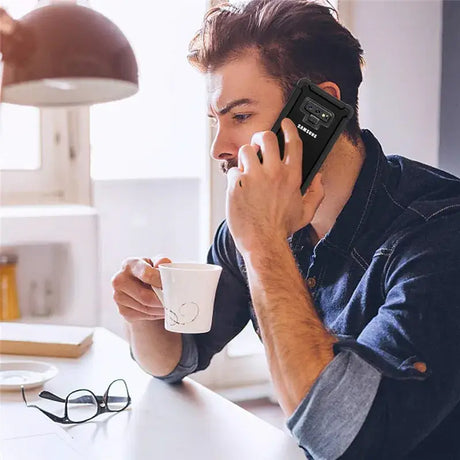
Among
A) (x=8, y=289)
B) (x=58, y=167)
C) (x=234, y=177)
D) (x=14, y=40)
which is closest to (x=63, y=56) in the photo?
(x=14, y=40)

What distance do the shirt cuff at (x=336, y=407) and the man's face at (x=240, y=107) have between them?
47cm

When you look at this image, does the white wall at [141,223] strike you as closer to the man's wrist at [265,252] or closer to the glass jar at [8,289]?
the glass jar at [8,289]

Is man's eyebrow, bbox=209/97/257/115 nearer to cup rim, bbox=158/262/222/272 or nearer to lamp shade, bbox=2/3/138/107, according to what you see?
cup rim, bbox=158/262/222/272

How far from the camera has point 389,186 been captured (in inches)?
43.6

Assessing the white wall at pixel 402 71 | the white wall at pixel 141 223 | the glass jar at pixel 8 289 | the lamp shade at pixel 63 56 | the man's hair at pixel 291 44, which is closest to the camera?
the lamp shade at pixel 63 56

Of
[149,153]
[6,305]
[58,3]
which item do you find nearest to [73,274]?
[6,305]

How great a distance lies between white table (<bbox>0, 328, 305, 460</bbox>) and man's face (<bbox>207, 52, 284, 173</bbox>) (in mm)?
393

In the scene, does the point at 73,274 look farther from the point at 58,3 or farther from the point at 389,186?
the point at 58,3

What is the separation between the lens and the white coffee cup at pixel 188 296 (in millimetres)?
941

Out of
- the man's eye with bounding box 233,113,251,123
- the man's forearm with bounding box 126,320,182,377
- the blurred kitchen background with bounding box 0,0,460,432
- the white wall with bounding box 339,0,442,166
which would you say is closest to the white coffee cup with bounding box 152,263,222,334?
the man's forearm with bounding box 126,320,182,377

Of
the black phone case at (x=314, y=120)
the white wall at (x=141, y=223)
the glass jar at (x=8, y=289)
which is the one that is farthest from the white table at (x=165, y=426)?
the white wall at (x=141, y=223)

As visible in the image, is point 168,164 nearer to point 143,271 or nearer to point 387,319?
point 143,271

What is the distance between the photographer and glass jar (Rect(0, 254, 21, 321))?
6.91ft

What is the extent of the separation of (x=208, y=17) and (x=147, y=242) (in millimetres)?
1690
